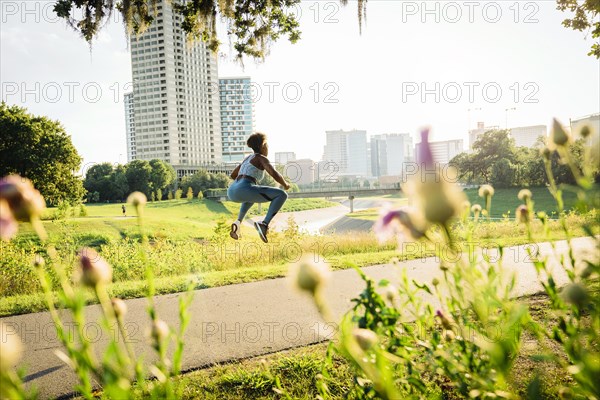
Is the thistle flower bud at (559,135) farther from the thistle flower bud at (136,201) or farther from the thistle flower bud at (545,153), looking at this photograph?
the thistle flower bud at (136,201)

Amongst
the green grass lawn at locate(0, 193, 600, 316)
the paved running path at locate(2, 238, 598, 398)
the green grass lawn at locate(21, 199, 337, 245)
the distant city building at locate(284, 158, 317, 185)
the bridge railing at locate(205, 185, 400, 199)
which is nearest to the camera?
the paved running path at locate(2, 238, 598, 398)

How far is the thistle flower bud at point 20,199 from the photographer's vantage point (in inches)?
27.2

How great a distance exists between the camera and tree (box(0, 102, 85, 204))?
75.3 feet

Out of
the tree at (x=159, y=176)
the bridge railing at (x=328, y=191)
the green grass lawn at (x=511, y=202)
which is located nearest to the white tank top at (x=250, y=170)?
the bridge railing at (x=328, y=191)

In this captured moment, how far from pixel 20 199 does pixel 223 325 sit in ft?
10.2

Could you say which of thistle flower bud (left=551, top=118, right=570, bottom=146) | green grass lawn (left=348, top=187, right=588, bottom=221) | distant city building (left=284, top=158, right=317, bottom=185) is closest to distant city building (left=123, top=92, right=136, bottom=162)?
distant city building (left=284, top=158, right=317, bottom=185)

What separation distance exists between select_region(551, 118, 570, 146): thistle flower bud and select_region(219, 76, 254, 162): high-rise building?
419 ft

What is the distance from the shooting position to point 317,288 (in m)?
0.60

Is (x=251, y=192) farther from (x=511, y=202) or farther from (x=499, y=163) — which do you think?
(x=499, y=163)

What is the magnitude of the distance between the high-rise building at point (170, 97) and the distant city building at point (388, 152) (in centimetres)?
9591

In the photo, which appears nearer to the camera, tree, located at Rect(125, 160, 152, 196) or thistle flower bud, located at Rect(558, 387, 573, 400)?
thistle flower bud, located at Rect(558, 387, 573, 400)

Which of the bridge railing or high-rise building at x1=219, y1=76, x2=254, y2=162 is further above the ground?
high-rise building at x1=219, y1=76, x2=254, y2=162

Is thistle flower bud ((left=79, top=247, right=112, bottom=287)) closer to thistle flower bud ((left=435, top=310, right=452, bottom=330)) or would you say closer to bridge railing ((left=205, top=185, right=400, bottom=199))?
Answer: thistle flower bud ((left=435, top=310, right=452, bottom=330))

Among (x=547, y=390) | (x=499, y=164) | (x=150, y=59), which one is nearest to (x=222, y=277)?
(x=547, y=390)
